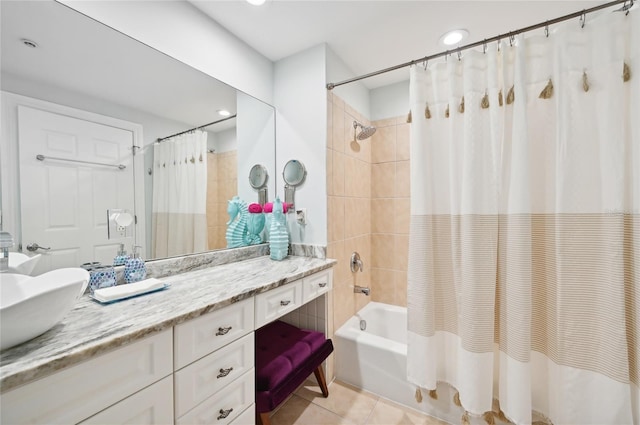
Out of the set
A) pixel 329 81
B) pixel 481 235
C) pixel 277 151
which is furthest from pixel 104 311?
pixel 329 81

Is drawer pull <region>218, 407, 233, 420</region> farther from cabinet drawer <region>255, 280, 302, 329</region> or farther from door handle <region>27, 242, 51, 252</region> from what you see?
door handle <region>27, 242, 51, 252</region>

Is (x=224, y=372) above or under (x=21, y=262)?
under

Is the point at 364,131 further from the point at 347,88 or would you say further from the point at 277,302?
the point at 277,302

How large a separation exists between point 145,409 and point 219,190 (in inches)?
46.1

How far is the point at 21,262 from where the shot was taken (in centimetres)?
88

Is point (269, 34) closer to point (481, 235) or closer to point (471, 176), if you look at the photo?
point (471, 176)

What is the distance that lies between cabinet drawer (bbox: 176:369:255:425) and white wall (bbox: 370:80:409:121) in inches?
87.9

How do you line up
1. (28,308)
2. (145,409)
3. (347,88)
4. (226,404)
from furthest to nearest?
(347,88) < (226,404) < (145,409) < (28,308)

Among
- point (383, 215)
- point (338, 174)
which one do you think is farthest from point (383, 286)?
point (338, 174)

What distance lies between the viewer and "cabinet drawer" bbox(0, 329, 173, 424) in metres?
0.55

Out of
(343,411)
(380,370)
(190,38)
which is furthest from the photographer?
(380,370)

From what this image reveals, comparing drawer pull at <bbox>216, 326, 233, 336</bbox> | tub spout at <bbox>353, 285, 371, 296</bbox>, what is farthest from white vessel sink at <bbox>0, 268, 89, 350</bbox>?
tub spout at <bbox>353, 285, 371, 296</bbox>

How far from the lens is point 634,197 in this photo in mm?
1013

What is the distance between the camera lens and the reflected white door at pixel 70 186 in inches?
35.9
